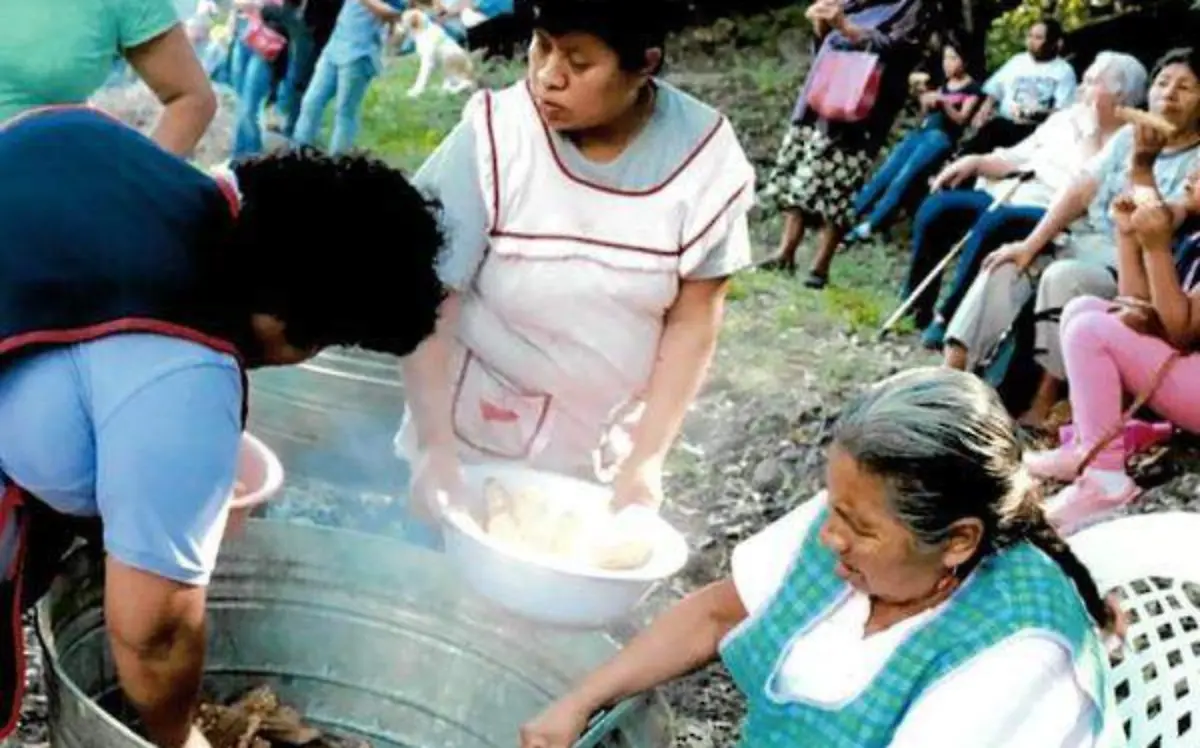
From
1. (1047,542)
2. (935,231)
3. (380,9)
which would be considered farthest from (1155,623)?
(380,9)

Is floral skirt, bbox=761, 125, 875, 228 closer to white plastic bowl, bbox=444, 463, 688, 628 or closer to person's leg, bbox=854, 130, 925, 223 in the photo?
person's leg, bbox=854, 130, 925, 223

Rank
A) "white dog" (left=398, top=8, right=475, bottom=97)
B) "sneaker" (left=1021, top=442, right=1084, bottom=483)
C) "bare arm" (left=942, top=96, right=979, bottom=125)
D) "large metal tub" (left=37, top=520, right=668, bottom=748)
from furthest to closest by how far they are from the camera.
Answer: "white dog" (left=398, top=8, right=475, bottom=97), "bare arm" (left=942, top=96, right=979, bottom=125), "sneaker" (left=1021, top=442, right=1084, bottom=483), "large metal tub" (left=37, top=520, right=668, bottom=748)

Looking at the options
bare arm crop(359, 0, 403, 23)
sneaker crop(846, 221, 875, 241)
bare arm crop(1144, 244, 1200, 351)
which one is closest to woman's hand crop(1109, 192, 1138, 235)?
bare arm crop(1144, 244, 1200, 351)

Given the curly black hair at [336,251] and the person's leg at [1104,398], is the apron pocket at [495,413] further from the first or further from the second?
the person's leg at [1104,398]

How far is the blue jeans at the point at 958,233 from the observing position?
18.8ft

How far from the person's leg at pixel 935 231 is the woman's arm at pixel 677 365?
12.5 feet

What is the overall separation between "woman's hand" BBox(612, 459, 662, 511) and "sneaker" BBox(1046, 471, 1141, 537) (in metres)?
1.96

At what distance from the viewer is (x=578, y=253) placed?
2471mm

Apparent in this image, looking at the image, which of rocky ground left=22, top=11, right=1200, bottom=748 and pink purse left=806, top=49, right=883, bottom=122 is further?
pink purse left=806, top=49, right=883, bottom=122

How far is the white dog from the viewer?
10.3 meters

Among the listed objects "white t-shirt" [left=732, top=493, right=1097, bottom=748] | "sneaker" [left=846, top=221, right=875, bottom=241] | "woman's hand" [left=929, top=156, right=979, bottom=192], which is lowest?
"sneaker" [left=846, top=221, right=875, bottom=241]

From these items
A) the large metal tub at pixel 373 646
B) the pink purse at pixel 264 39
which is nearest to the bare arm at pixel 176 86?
the large metal tub at pixel 373 646

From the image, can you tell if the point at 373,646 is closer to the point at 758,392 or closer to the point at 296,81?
the point at 758,392

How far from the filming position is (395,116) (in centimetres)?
959
